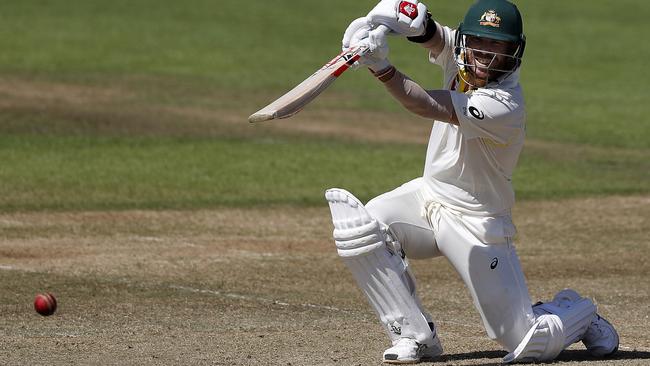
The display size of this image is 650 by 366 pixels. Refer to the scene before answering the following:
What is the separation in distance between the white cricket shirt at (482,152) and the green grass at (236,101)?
6.37 metres

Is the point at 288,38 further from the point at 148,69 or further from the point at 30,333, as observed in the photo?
the point at 30,333

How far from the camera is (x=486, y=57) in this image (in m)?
6.38

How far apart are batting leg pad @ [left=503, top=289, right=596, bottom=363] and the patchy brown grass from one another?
170 mm

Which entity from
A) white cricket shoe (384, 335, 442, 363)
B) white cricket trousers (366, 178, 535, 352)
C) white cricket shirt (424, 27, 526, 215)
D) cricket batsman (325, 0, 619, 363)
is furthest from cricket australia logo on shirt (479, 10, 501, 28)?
white cricket shoe (384, 335, 442, 363)

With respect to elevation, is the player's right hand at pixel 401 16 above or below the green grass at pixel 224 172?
above

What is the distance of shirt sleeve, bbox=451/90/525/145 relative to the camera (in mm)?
6090

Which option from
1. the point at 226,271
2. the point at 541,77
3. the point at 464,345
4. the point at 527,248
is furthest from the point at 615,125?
the point at 464,345

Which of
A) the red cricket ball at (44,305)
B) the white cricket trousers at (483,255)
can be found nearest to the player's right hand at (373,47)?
the white cricket trousers at (483,255)

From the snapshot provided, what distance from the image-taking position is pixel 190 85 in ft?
70.3

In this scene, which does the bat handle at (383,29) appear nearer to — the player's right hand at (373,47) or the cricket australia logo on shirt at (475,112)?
the player's right hand at (373,47)

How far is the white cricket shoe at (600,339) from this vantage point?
6.61 metres

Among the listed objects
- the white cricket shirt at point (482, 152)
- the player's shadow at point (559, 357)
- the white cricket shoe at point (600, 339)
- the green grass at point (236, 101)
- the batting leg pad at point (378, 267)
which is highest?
the white cricket shirt at point (482, 152)

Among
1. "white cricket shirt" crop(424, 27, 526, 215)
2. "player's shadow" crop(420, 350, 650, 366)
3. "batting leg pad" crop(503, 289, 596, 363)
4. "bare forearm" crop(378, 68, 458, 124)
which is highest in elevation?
"bare forearm" crop(378, 68, 458, 124)

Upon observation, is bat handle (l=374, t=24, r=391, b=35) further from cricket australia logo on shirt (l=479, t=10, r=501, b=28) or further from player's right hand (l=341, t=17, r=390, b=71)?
cricket australia logo on shirt (l=479, t=10, r=501, b=28)
